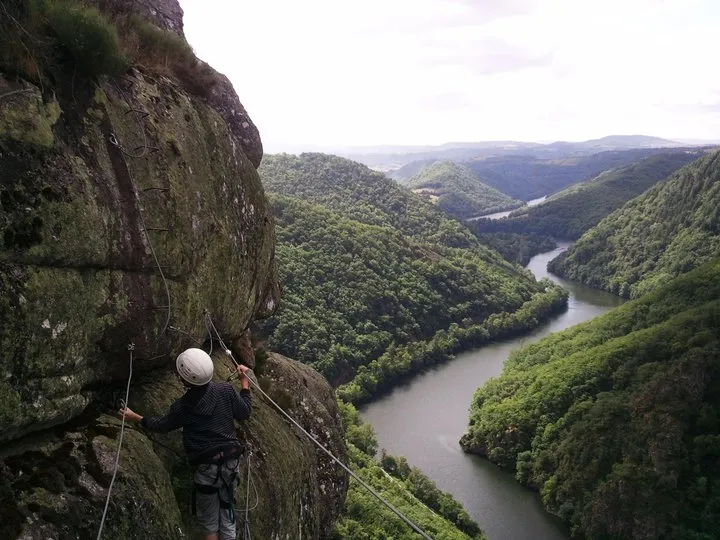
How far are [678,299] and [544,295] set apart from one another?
33575 millimetres

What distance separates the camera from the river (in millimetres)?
41062

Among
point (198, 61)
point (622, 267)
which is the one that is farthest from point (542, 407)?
point (622, 267)

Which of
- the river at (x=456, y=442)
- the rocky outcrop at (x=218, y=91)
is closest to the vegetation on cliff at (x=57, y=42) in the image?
the rocky outcrop at (x=218, y=91)

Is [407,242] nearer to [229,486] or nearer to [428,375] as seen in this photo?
[428,375]

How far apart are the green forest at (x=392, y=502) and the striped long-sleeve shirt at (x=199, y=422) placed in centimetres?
1425

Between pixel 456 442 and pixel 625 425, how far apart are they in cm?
1481

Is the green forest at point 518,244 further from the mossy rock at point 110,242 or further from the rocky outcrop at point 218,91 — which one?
the mossy rock at point 110,242

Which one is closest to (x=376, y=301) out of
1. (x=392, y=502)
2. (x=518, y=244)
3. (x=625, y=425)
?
(x=625, y=425)

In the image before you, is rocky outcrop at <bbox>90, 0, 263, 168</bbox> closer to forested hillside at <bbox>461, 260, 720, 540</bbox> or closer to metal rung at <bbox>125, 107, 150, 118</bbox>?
metal rung at <bbox>125, 107, 150, 118</bbox>

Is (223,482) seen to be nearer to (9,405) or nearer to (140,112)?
(9,405)

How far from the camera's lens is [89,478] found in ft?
15.7

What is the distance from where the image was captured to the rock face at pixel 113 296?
15.2 feet

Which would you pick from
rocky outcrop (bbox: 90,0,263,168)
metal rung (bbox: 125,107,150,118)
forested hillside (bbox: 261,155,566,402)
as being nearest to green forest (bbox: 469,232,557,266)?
forested hillside (bbox: 261,155,566,402)

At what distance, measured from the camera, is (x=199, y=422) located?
219 inches
